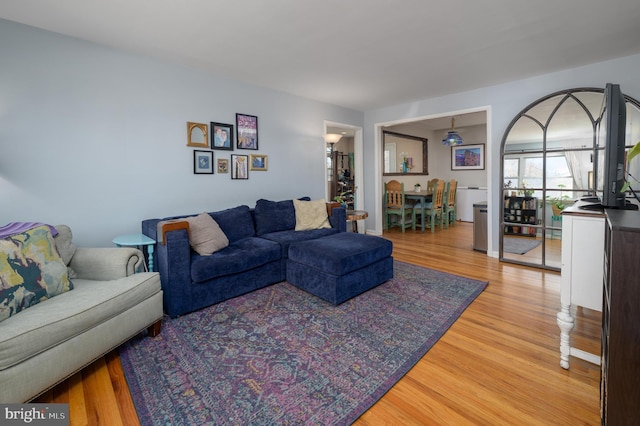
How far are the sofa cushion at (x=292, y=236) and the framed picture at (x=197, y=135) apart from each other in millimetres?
1298

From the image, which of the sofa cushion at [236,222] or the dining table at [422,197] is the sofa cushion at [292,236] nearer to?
the sofa cushion at [236,222]

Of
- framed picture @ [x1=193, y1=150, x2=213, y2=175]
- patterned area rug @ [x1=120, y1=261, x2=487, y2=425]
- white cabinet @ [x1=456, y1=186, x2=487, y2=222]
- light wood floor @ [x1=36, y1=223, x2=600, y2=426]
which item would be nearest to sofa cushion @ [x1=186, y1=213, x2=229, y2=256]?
patterned area rug @ [x1=120, y1=261, x2=487, y2=425]

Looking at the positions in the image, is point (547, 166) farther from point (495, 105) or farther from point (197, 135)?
point (197, 135)

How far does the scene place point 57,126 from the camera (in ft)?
8.33

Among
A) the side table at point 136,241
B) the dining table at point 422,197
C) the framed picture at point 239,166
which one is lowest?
the side table at point 136,241

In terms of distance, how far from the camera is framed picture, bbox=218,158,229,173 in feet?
11.9

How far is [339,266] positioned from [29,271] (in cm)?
209

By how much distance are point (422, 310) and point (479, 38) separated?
2480 mm

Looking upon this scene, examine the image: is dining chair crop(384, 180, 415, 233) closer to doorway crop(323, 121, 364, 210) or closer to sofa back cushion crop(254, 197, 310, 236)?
doorway crop(323, 121, 364, 210)

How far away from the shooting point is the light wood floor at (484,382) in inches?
55.7

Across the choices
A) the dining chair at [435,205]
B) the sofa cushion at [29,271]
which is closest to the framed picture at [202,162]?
the sofa cushion at [29,271]

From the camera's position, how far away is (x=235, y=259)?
2750 mm

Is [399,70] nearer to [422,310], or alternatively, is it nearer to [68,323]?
[422,310]

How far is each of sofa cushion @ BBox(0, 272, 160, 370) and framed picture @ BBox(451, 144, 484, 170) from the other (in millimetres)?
7469
